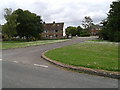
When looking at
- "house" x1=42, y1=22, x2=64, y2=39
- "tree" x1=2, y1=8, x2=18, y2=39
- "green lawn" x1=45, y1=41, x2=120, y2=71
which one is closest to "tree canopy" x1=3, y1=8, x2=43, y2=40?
"tree" x1=2, y1=8, x2=18, y2=39

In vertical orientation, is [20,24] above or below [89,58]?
above

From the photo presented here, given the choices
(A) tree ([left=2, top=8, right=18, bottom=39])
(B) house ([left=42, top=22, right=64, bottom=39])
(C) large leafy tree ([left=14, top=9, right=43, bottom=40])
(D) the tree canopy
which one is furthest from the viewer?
(B) house ([left=42, top=22, right=64, bottom=39])

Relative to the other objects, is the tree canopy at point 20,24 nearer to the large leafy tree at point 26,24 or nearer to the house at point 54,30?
the large leafy tree at point 26,24

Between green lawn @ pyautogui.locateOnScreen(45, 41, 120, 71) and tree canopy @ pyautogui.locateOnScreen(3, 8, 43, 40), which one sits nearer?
green lawn @ pyautogui.locateOnScreen(45, 41, 120, 71)

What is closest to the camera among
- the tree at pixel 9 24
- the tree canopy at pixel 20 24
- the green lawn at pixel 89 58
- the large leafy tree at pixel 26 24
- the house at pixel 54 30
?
the green lawn at pixel 89 58

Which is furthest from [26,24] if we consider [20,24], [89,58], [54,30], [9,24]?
[89,58]

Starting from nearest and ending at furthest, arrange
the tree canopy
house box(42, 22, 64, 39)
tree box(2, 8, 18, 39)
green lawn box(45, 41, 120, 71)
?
green lawn box(45, 41, 120, 71), tree box(2, 8, 18, 39), the tree canopy, house box(42, 22, 64, 39)

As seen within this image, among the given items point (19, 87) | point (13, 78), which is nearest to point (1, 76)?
point (13, 78)

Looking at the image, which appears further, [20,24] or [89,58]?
[20,24]

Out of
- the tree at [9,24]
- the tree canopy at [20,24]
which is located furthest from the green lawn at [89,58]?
the tree canopy at [20,24]

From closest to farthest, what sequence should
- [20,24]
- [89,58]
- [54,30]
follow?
1. [89,58]
2. [20,24]
3. [54,30]

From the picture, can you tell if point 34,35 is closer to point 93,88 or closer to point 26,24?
point 26,24

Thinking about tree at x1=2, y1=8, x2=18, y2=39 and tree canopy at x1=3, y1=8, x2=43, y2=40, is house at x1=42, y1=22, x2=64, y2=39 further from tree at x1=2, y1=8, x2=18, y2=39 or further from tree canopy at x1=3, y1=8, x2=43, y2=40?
tree at x1=2, y1=8, x2=18, y2=39

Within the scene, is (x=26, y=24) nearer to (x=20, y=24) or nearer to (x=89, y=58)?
(x=20, y=24)
